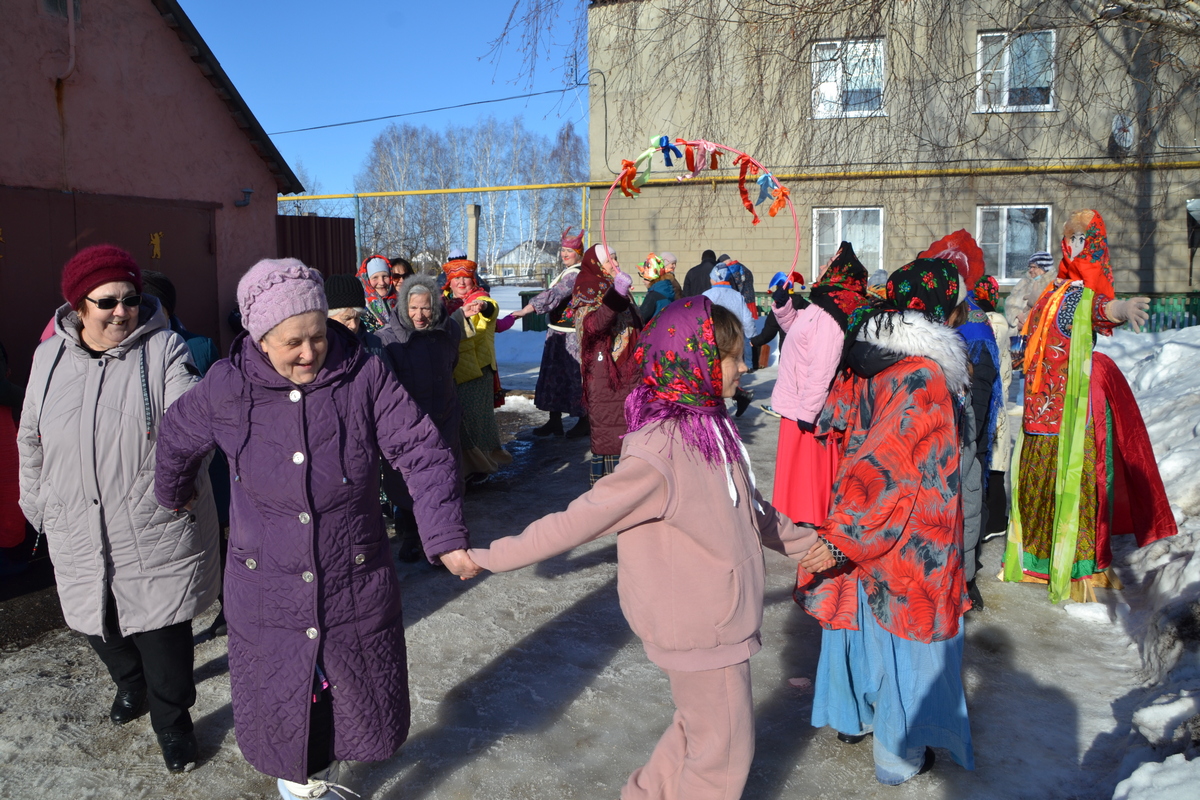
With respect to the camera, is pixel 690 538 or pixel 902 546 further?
pixel 902 546

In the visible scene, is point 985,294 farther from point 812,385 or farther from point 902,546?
A: point 902,546

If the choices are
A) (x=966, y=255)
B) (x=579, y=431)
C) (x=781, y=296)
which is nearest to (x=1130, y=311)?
(x=966, y=255)

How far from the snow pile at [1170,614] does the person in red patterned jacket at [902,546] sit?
23.7 inches

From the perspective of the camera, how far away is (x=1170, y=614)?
12.3 feet

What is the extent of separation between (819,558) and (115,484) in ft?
8.04

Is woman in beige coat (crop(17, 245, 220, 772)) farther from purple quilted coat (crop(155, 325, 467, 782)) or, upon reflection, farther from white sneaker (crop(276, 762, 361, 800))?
white sneaker (crop(276, 762, 361, 800))

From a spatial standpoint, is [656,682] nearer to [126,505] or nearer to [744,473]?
[744,473]

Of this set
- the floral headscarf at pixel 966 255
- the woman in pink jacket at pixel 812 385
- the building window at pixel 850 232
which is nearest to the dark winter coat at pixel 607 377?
the woman in pink jacket at pixel 812 385

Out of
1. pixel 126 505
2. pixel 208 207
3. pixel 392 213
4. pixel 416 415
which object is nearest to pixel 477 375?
pixel 208 207

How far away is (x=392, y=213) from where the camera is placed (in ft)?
68.5

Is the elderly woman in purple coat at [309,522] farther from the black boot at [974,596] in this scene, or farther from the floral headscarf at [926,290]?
the black boot at [974,596]

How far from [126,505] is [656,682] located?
7.27ft

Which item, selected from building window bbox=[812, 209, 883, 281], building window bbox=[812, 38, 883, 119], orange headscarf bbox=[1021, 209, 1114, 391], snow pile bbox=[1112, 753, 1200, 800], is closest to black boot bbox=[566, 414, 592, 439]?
building window bbox=[812, 38, 883, 119]

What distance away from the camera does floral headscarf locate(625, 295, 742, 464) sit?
2326mm
